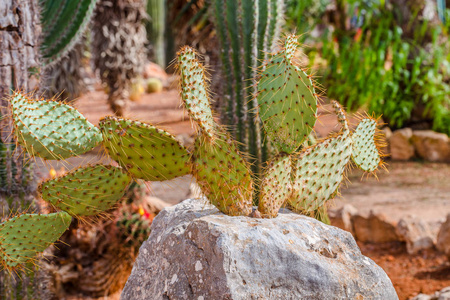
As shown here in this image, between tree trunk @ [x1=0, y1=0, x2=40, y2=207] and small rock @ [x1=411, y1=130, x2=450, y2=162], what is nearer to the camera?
tree trunk @ [x1=0, y1=0, x2=40, y2=207]

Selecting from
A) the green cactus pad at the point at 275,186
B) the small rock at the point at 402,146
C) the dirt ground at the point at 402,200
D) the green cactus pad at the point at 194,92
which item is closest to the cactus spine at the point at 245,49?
the dirt ground at the point at 402,200

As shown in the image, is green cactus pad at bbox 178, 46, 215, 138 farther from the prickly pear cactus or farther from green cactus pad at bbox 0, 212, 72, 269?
green cactus pad at bbox 0, 212, 72, 269

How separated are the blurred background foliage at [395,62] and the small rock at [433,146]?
434 millimetres

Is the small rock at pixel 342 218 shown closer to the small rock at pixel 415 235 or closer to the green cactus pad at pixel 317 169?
the small rock at pixel 415 235

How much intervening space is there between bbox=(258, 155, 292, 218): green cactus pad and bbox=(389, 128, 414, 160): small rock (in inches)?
196

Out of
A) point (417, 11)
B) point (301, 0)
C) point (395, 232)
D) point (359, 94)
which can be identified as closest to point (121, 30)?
point (301, 0)

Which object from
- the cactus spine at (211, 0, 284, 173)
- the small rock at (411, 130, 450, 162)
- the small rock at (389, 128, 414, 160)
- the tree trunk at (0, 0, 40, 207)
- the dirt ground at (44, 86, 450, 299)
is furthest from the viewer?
the small rock at (389, 128, 414, 160)

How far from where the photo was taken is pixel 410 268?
293 centimetres

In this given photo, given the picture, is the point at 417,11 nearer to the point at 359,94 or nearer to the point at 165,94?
the point at 359,94

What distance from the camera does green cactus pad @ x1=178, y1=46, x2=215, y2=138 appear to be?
1.44 m

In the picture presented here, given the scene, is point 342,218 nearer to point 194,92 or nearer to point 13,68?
point 194,92

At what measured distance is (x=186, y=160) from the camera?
1.52 m

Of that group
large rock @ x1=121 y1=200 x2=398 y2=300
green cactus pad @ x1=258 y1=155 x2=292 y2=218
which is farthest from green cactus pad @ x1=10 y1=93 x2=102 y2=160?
green cactus pad @ x1=258 y1=155 x2=292 y2=218

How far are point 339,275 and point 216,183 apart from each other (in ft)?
1.55
